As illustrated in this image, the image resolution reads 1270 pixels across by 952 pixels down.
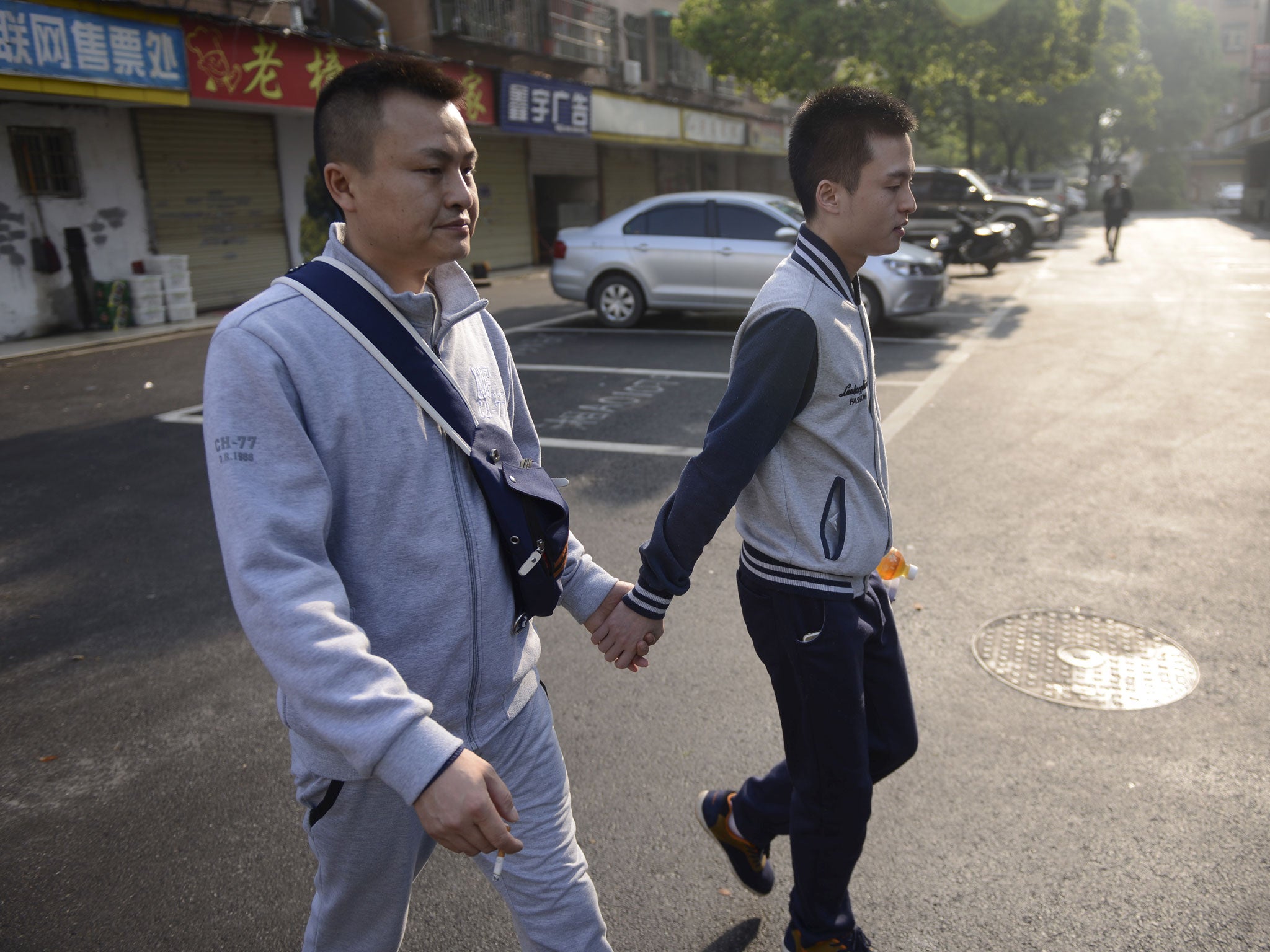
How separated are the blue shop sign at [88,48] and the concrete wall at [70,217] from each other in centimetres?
162

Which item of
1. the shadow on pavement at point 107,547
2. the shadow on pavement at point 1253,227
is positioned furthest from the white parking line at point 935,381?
the shadow on pavement at point 1253,227

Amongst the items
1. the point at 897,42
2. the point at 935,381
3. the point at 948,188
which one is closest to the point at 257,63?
the point at 897,42

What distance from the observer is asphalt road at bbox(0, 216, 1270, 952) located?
102 inches

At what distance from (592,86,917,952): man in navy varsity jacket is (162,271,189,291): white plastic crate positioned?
14249 millimetres

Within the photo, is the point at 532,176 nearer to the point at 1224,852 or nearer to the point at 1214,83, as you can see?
the point at 1224,852

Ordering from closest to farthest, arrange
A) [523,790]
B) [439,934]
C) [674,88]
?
[523,790] → [439,934] → [674,88]

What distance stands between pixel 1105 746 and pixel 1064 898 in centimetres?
86

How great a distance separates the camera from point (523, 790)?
190 cm

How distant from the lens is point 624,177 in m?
28.4

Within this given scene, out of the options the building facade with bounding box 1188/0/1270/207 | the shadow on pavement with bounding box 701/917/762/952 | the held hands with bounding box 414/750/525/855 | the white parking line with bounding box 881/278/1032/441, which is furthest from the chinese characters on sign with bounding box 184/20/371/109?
the building facade with bounding box 1188/0/1270/207

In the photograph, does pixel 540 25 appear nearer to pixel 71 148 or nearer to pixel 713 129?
pixel 713 129

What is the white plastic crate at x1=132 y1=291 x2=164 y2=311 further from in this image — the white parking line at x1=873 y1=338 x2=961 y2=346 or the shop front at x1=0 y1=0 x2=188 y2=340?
the white parking line at x1=873 y1=338 x2=961 y2=346

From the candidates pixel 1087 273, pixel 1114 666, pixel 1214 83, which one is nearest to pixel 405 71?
pixel 1114 666

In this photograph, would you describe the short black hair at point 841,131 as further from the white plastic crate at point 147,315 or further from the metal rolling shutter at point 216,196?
the white plastic crate at point 147,315
